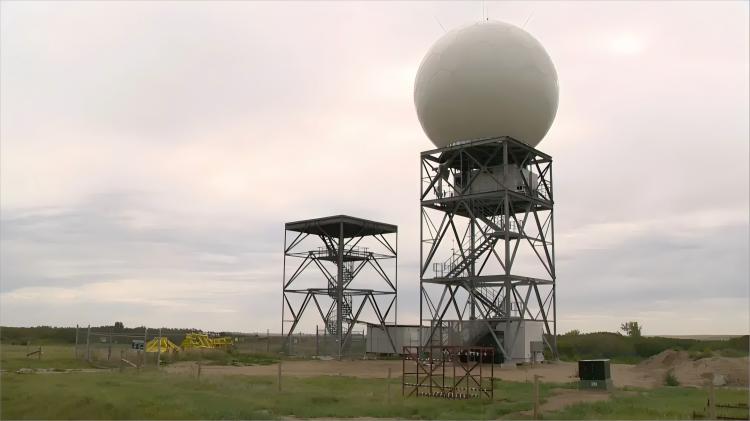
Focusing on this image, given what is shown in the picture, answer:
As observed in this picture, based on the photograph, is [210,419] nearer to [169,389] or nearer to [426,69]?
[169,389]

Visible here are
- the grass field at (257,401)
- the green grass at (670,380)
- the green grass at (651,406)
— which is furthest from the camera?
the green grass at (670,380)

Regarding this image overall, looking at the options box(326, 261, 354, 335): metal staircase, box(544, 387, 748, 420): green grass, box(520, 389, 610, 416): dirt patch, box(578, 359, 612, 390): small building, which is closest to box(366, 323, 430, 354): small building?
box(326, 261, 354, 335): metal staircase

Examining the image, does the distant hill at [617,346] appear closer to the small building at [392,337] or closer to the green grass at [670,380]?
the small building at [392,337]

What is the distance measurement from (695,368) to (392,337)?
927 inches

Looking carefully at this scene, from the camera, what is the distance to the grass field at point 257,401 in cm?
1877

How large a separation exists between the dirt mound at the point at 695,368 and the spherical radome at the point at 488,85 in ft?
53.8

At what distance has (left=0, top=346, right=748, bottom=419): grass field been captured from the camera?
61.6ft

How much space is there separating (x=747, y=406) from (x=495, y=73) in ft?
82.7

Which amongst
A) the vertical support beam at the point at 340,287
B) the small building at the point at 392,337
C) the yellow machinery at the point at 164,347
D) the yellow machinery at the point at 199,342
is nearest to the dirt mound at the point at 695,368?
the small building at the point at 392,337

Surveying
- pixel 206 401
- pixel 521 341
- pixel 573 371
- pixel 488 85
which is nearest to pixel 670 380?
pixel 573 371

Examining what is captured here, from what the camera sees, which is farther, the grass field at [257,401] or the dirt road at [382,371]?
the dirt road at [382,371]

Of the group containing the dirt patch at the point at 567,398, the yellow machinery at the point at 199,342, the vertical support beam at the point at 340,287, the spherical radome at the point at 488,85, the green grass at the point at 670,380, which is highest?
the spherical radome at the point at 488,85

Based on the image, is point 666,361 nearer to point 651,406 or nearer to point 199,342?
point 651,406

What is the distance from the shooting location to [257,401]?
22.6 m
